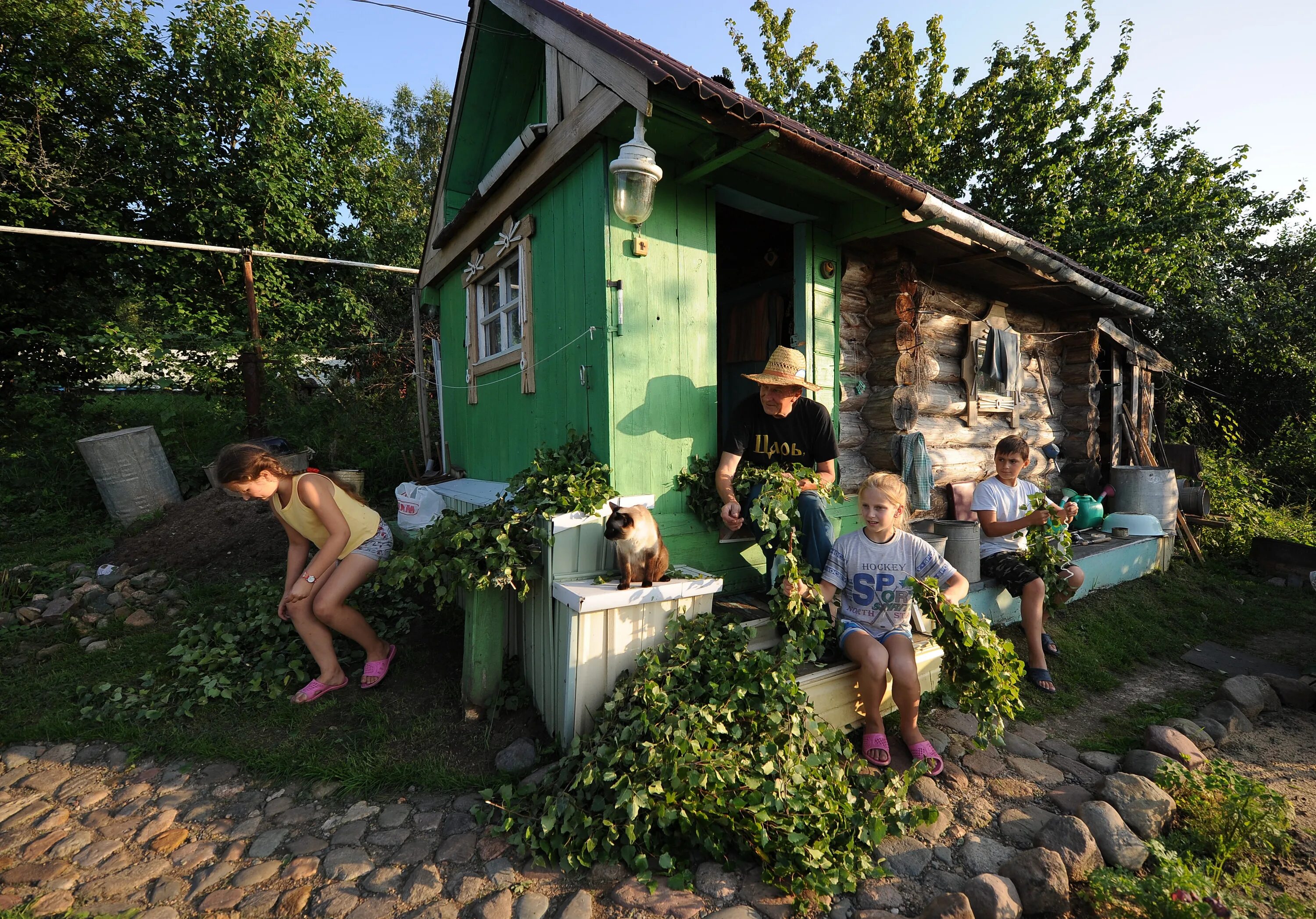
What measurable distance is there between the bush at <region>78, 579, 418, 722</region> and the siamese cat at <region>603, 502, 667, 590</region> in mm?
1796

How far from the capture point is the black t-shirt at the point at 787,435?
3701 millimetres

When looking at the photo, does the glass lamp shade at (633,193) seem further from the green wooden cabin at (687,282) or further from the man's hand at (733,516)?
the man's hand at (733,516)

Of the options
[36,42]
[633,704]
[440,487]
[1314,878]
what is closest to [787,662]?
[633,704]

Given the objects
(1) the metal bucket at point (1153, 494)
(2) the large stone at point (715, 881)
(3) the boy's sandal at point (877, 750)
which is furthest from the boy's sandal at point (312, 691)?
(1) the metal bucket at point (1153, 494)

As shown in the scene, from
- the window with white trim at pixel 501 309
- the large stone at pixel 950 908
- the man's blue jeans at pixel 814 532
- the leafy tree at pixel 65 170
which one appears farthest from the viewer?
the leafy tree at pixel 65 170

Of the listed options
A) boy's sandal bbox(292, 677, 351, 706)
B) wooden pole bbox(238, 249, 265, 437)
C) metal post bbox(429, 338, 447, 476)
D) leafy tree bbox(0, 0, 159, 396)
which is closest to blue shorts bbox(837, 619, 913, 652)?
boy's sandal bbox(292, 677, 351, 706)

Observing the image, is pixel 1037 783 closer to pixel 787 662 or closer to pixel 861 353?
pixel 787 662

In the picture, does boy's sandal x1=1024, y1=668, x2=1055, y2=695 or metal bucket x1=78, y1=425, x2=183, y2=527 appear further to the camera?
metal bucket x1=78, y1=425, x2=183, y2=527

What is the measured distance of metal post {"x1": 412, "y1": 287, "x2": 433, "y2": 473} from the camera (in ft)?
25.1

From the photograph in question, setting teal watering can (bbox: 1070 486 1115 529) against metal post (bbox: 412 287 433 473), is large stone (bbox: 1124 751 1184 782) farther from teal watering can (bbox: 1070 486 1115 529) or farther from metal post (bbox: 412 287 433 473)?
Result: metal post (bbox: 412 287 433 473)

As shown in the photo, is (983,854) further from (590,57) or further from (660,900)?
(590,57)

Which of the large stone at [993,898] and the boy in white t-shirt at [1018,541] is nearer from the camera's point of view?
the large stone at [993,898]

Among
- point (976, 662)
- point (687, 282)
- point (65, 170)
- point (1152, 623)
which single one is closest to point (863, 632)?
point (976, 662)

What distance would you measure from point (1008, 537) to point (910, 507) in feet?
2.48
